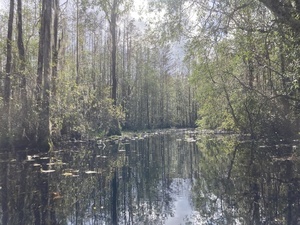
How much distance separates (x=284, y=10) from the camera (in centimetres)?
676

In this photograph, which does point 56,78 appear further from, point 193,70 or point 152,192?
point 152,192

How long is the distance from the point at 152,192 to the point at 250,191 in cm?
195

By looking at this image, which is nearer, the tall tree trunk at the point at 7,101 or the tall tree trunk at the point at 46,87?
the tall tree trunk at the point at 46,87

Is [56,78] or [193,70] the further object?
[193,70]

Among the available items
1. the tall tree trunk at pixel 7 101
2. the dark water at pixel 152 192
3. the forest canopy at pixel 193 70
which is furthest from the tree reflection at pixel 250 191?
the tall tree trunk at pixel 7 101

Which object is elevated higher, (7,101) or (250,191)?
(7,101)

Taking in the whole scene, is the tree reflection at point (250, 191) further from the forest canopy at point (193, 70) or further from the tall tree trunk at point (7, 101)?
the tall tree trunk at point (7, 101)

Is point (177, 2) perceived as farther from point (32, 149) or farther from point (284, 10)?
point (32, 149)

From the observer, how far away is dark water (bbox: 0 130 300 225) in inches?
183

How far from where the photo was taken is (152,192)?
6340 mm

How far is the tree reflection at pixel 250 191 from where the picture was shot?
4.53 metres

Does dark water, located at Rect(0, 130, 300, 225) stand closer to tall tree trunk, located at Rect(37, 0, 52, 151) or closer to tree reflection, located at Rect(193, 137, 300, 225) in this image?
tree reflection, located at Rect(193, 137, 300, 225)

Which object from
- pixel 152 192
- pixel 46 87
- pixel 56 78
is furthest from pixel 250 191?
pixel 56 78

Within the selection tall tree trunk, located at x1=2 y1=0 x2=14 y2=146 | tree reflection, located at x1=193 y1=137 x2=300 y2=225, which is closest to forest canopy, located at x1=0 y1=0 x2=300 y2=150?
tall tree trunk, located at x1=2 y1=0 x2=14 y2=146
